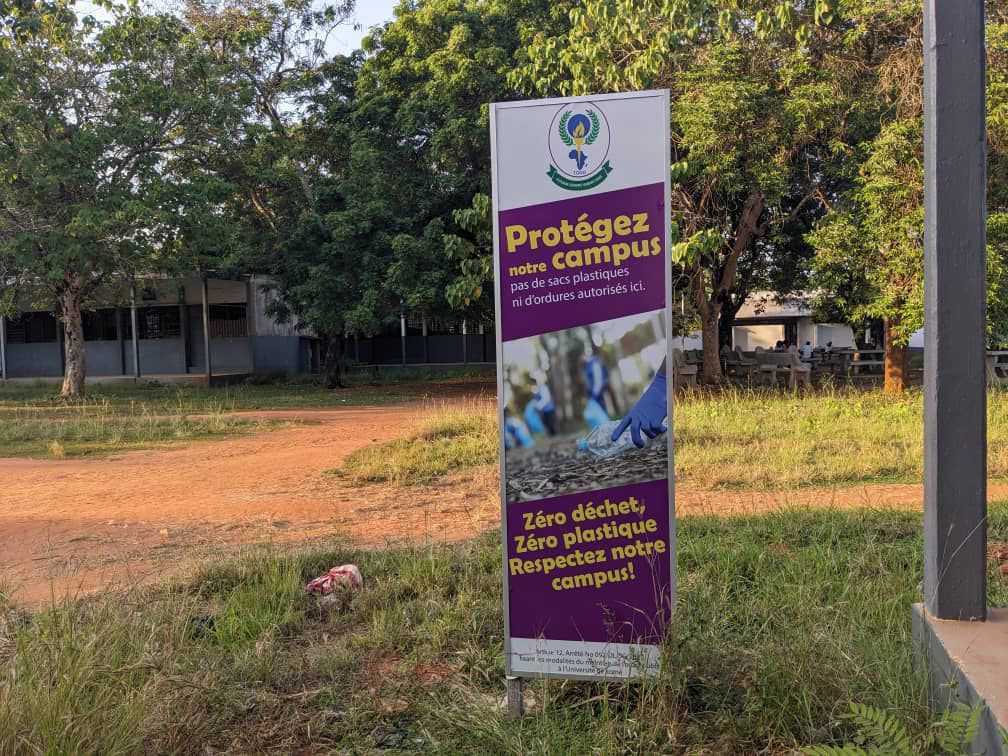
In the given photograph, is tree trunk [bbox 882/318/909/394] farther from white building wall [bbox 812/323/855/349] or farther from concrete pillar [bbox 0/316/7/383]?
white building wall [bbox 812/323/855/349]

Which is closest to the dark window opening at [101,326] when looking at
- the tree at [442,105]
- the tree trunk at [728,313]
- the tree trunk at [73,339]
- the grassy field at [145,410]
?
the grassy field at [145,410]

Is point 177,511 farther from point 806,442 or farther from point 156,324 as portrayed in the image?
point 156,324

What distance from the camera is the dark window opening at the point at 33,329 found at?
2741 centimetres

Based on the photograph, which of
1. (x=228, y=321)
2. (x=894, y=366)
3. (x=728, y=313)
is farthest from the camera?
(x=228, y=321)

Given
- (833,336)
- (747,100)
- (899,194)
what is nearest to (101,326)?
(747,100)

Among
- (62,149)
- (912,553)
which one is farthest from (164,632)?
(62,149)

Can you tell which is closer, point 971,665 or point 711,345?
point 971,665

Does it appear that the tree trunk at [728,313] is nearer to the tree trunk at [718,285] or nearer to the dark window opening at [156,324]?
the tree trunk at [718,285]

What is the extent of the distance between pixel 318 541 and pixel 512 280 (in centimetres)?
367

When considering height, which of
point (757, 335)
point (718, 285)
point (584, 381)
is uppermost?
point (718, 285)

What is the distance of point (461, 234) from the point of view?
812 inches

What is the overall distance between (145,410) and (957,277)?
14.8m

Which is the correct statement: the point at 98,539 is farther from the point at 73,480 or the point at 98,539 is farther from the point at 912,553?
the point at 912,553

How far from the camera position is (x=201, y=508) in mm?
7422
